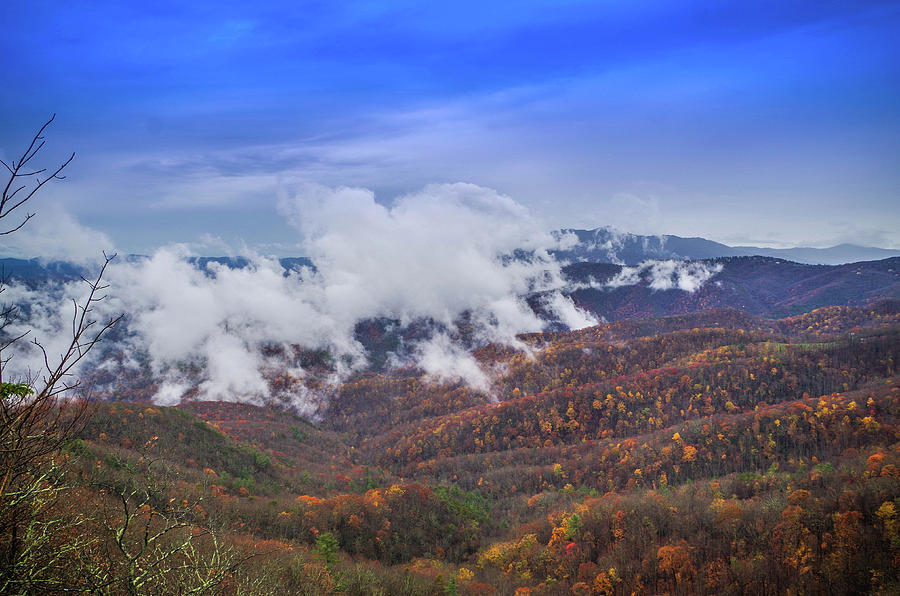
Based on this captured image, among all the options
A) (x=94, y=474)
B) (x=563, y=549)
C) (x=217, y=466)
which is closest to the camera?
(x=94, y=474)

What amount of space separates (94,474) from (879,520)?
98.4 meters

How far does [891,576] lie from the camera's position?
51875 millimetres

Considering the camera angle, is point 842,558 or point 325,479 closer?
point 842,558

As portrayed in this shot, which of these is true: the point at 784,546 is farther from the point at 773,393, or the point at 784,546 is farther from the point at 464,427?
the point at 464,427

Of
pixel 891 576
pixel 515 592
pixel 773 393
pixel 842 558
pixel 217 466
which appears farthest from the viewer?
pixel 773 393

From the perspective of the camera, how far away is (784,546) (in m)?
62.4

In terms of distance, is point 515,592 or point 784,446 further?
point 784,446

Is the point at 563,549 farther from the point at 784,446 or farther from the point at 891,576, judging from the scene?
the point at 784,446

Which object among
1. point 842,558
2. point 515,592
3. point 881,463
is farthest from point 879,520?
point 515,592

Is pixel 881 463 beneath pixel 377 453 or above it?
above

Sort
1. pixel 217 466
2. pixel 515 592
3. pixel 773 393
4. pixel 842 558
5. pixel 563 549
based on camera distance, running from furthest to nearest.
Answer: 1. pixel 773 393
2. pixel 217 466
3. pixel 563 549
4. pixel 515 592
5. pixel 842 558

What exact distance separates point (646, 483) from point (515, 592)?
7925 cm

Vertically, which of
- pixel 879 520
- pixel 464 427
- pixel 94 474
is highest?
pixel 94 474

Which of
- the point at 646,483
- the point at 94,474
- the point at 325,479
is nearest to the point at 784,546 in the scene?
the point at 646,483
